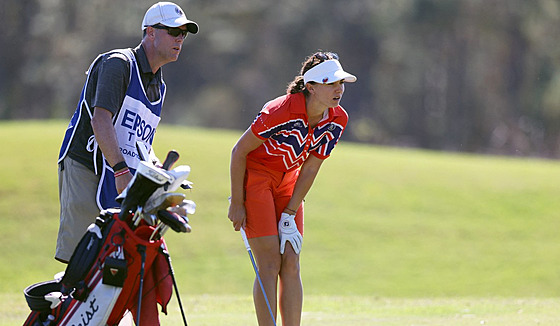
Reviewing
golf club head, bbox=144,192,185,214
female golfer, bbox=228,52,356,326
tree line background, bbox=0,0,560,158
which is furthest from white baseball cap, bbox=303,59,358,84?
tree line background, bbox=0,0,560,158

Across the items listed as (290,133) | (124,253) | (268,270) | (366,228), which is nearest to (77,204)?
(124,253)

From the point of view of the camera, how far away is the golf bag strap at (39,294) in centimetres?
389

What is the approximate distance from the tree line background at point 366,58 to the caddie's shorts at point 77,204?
35.4m

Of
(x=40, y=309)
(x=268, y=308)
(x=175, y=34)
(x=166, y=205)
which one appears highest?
(x=175, y=34)

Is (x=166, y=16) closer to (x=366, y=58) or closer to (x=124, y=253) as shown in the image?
(x=124, y=253)

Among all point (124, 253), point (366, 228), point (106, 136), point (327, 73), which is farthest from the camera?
point (366, 228)

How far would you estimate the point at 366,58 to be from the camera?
1705 inches

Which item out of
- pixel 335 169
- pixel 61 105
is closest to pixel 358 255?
pixel 335 169

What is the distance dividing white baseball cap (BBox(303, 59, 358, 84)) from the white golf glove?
0.83 m

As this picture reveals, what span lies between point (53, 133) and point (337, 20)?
85.0 feet

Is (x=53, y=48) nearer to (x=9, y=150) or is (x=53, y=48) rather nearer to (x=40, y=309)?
(x=9, y=150)

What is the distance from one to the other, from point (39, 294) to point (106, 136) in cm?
85

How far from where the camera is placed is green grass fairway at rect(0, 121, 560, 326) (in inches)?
525

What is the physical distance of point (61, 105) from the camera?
38.8 m
